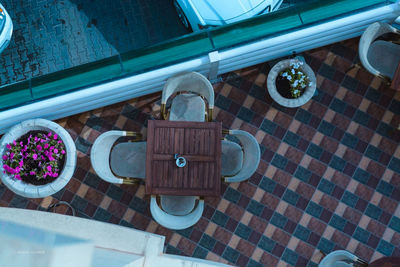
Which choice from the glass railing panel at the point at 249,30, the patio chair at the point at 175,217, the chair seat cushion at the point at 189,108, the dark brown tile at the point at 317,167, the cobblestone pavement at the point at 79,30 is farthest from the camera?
the cobblestone pavement at the point at 79,30

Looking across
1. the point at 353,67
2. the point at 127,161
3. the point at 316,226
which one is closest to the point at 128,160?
the point at 127,161

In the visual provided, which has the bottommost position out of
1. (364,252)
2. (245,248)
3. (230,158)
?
(245,248)

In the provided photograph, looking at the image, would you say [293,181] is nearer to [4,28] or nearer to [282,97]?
[282,97]

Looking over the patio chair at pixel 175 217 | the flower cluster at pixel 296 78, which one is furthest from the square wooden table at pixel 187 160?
the flower cluster at pixel 296 78

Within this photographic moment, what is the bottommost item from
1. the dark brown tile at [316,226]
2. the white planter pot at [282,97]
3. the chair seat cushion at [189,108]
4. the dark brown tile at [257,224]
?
the dark brown tile at [257,224]

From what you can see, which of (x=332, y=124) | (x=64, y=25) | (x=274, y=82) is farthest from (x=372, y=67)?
(x=64, y=25)

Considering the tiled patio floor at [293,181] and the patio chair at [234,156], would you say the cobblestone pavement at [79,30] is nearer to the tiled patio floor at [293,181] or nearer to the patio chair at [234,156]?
the tiled patio floor at [293,181]

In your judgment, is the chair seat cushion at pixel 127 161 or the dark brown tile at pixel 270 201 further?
the dark brown tile at pixel 270 201
